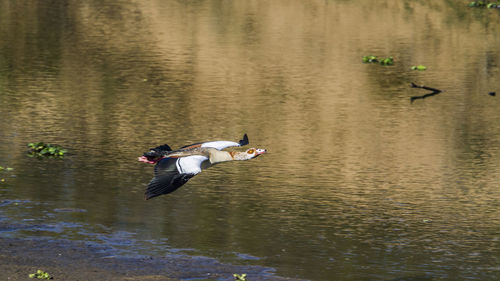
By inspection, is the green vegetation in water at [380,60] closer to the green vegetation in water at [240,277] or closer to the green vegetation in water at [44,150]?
the green vegetation in water at [44,150]

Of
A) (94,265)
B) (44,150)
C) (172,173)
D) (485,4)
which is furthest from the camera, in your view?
(485,4)

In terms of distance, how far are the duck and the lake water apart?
3.82 m

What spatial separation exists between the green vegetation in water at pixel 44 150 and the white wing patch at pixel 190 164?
11.1 meters

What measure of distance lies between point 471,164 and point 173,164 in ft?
44.5

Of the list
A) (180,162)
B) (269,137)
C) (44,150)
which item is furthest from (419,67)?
(180,162)

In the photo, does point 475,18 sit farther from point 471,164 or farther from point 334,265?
point 334,265

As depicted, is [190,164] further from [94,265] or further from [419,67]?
[419,67]

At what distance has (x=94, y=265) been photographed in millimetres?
15977

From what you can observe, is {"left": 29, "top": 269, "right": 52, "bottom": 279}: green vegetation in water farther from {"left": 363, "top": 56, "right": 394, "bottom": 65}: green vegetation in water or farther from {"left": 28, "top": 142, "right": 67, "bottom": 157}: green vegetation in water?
{"left": 363, "top": 56, "right": 394, "bottom": 65}: green vegetation in water

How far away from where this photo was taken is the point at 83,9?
53.2 m

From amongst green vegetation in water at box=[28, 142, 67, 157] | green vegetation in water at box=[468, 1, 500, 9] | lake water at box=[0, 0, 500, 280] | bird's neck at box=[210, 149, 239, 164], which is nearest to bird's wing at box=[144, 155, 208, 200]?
bird's neck at box=[210, 149, 239, 164]

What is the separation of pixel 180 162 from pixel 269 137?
542 inches

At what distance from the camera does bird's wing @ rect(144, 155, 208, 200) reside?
11.8 metres

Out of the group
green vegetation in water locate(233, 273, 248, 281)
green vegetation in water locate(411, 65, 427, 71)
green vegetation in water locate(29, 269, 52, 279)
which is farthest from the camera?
green vegetation in water locate(411, 65, 427, 71)
